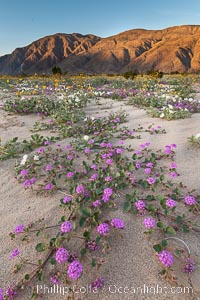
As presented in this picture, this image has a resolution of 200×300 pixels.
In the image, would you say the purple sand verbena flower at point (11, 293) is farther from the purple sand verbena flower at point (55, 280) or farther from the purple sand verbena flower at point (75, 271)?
the purple sand verbena flower at point (75, 271)

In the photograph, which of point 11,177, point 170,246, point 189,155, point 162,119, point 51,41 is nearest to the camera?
point 170,246

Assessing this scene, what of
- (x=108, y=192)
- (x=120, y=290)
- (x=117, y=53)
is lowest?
(x=120, y=290)

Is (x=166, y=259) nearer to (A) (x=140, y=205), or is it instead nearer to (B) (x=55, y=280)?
(A) (x=140, y=205)

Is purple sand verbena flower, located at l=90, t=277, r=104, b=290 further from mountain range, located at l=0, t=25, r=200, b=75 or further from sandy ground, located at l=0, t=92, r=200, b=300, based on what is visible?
mountain range, located at l=0, t=25, r=200, b=75

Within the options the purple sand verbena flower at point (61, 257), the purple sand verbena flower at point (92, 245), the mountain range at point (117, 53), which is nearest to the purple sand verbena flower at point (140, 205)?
the purple sand verbena flower at point (92, 245)

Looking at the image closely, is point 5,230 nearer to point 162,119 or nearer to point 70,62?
point 162,119

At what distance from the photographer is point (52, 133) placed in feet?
14.4

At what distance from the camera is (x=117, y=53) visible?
4471 inches

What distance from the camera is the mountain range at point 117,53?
9079cm

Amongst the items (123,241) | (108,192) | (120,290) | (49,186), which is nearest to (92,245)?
(123,241)

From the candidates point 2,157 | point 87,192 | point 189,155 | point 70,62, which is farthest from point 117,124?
point 70,62

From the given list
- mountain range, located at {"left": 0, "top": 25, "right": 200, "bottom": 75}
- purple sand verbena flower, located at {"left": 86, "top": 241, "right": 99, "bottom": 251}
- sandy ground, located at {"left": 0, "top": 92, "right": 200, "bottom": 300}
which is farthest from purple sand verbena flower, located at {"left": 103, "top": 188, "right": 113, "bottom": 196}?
mountain range, located at {"left": 0, "top": 25, "right": 200, "bottom": 75}

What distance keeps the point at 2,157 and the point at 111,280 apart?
2.46 metres

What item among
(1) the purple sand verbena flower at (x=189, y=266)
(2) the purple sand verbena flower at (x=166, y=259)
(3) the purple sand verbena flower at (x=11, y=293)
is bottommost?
(3) the purple sand verbena flower at (x=11, y=293)
